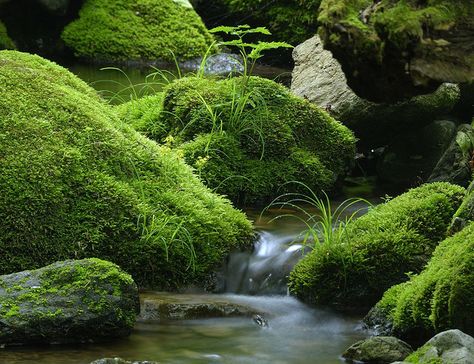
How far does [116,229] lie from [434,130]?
4281mm

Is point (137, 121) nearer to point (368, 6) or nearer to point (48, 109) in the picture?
point (48, 109)

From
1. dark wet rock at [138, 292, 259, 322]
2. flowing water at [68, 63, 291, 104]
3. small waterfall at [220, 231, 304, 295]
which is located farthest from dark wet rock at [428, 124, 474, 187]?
flowing water at [68, 63, 291, 104]

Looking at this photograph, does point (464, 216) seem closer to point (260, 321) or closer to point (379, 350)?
point (379, 350)

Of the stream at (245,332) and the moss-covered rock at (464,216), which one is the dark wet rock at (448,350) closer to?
the stream at (245,332)

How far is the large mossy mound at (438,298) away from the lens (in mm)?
4812

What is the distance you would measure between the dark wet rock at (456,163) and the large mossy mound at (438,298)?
2485 mm

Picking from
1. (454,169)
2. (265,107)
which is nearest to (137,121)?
(265,107)

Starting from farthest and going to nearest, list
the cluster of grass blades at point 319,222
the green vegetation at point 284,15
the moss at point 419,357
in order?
1. the green vegetation at point 284,15
2. the cluster of grass blades at point 319,222
3. the moss at point 419,357

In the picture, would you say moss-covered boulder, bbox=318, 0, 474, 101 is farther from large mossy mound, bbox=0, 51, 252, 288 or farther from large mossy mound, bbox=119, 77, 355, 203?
large mossy mound, bbox=119, 77, 355, 203

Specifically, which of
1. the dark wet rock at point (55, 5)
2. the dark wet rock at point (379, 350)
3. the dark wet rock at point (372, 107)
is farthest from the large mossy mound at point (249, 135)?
the dark wet rock at point (55, 5)

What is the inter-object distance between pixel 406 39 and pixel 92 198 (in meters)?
3.36

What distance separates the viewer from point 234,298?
20.3 feet

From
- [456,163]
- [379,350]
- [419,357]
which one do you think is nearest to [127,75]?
[456,163]

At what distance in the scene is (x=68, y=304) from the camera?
512 cm
